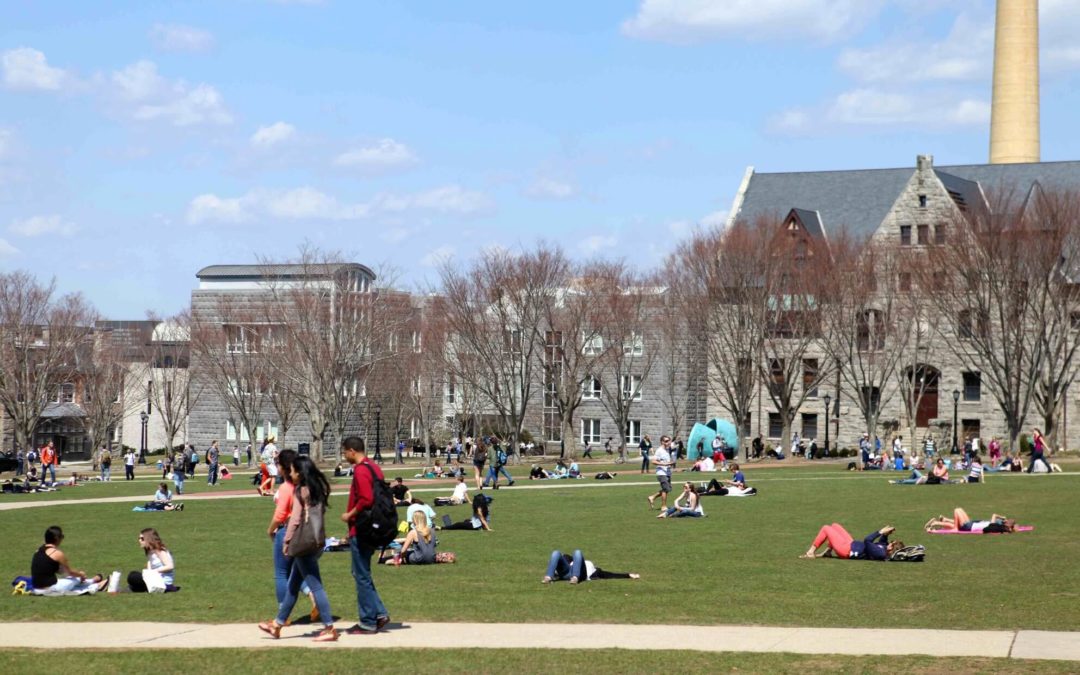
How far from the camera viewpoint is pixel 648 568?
72.6ft

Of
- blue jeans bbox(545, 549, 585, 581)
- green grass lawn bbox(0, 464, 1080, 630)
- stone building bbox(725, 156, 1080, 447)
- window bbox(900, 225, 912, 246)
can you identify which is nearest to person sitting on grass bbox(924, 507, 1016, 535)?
green grass lawn bbox(0, 464, 1080, 630)

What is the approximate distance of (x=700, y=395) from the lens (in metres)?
90.9

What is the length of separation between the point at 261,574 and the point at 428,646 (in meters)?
8.17

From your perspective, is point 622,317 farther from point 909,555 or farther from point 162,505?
point 909,555

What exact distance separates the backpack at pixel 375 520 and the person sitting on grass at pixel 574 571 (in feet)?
18.0

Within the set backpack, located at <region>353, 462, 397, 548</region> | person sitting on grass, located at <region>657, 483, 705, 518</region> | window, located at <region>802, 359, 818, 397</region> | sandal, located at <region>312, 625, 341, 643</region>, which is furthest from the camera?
window, located at <region>802, 359, 818, 397</region>

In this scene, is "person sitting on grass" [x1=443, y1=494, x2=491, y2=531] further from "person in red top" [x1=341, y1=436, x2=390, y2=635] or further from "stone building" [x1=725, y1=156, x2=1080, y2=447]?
"stone building" [x1=725, y1=156, x2=1080, y2=447]

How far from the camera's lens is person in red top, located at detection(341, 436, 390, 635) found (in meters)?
14.9

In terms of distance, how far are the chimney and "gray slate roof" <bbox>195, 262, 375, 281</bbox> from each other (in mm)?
41636

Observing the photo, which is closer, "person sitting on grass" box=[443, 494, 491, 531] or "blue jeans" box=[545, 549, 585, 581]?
"blue jeans" box=[545, 549, 585, 581]

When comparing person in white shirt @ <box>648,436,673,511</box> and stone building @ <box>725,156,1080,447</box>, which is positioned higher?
stone building @ <box>725,156,1080,447</box>

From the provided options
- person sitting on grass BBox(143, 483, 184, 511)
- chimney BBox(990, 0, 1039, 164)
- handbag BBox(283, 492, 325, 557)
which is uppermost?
chimney BBox(990, 0, 1039, 164)

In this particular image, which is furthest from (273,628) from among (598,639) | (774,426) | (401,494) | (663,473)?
(774,426)

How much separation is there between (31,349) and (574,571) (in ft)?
214
